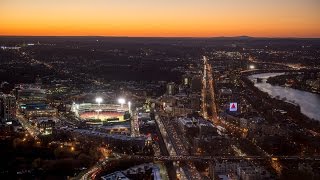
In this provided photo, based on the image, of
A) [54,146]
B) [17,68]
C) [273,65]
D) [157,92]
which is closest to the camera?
[54,146]

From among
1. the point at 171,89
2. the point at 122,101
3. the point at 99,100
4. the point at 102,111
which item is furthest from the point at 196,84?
the point at 102,111

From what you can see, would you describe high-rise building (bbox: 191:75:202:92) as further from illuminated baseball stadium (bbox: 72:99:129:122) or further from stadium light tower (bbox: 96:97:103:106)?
illuminated baseball stadium (bbox: 72:99:129:122)

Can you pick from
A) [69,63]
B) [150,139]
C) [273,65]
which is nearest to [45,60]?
[69,63]

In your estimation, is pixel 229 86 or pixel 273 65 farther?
pixel 273 65

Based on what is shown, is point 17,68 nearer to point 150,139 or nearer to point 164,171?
point 150,139

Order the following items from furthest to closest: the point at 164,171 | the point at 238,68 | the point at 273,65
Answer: the point at 273,65 < the point at 238,68 < the point at 164,171

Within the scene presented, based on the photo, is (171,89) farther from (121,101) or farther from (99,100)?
(99,100)

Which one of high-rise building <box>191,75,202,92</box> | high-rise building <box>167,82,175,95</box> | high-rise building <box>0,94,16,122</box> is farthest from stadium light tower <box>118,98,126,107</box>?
high-rise building <box>191,75,202,92</box>
